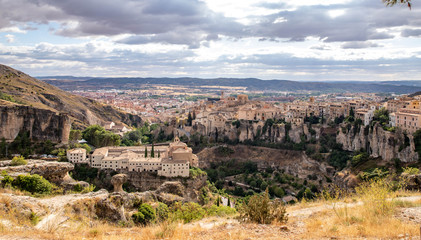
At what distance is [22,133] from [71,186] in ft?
82.6

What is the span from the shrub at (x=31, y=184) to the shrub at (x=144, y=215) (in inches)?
170

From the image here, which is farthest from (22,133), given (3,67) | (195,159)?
(3,67)

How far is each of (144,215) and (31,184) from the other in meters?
5.48

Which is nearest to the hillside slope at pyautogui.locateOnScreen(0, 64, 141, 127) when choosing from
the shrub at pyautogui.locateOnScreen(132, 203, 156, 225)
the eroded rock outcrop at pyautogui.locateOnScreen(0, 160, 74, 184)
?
the eroded rock outcrop at pyautogui.locateOnScreen(0, 160, 74, 184)

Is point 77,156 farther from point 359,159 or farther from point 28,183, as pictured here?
point 359,159

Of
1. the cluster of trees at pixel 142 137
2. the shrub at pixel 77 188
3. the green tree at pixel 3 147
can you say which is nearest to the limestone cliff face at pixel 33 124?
the green tree at pixel 3 147

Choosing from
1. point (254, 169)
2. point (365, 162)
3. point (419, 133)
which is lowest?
point (254, 169)

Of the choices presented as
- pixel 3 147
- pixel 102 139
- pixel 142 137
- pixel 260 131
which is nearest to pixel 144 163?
pixel 102 139

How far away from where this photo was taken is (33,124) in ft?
132

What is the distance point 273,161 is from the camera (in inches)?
1845

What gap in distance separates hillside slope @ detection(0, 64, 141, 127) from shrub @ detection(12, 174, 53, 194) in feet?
153

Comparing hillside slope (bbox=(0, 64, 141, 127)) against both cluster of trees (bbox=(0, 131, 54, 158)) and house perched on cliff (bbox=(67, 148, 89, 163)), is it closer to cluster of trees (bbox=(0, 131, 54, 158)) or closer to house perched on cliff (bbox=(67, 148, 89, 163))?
cluster of trees (bbox=(0, 131, 54, 158))

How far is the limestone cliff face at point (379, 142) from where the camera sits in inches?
1237

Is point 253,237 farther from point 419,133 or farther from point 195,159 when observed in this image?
point 195,159
